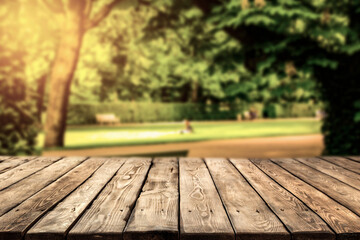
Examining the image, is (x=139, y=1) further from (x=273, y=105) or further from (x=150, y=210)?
(x=273, y=105)

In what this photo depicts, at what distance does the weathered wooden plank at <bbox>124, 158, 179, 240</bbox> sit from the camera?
207 centimetres

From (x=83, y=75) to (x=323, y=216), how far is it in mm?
26441

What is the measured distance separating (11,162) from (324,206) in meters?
3.31

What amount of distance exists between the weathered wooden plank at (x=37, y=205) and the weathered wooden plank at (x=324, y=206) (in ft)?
5.68

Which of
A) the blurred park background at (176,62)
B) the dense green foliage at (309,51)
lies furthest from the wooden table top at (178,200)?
the dense green foliage at (309,51)

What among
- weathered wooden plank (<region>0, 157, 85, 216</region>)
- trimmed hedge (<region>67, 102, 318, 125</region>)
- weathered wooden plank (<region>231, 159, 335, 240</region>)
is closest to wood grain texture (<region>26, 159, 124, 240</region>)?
weathered wooden plank (<region>0, 157, 85, 216</region>)

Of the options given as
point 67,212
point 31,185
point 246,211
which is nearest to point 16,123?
point 31,185

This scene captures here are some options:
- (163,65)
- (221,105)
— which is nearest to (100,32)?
(163,65)

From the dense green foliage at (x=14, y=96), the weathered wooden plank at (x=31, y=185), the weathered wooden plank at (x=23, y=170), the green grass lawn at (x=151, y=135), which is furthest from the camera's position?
the green grass lawn at (x=151, y=135)

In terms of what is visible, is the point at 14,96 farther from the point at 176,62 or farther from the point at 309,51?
the point at 176,62

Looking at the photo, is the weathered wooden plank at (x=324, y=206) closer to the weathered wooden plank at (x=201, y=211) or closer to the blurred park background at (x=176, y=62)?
the weathered wooden plank at (x=201, y=211)

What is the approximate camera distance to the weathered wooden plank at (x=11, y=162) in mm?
3888

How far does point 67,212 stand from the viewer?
2.39 m

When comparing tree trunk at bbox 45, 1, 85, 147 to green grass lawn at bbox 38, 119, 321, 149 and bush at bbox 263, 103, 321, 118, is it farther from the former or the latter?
bush at bbox 263, 103, 321, 118
